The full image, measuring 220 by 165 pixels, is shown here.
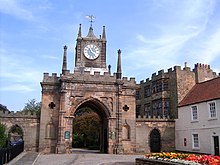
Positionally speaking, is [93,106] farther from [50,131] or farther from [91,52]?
[91,52]

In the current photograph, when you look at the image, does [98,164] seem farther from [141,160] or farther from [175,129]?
[175,129]

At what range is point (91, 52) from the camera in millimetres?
32094

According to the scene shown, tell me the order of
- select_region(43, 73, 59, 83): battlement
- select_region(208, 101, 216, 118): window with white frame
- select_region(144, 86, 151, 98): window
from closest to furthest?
select_region(208, 101, 216, 118): window with white frame → select_region(43, 73, 59, 83): battlement → select_region(144, 86, 151, 98): window

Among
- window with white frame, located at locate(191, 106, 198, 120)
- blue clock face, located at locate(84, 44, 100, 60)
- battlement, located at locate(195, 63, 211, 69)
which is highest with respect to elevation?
blue clock face, located at locate(84, 44, 100, 60)

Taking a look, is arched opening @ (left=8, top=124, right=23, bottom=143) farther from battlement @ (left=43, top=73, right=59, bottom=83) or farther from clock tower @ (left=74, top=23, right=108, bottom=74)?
clock tower @ (left=74, top=23, right=108, bottom=74)

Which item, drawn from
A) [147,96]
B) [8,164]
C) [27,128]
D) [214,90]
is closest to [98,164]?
[8,164]

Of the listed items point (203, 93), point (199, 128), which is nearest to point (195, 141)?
point (199, 128)

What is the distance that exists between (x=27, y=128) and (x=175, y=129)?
1660 cm

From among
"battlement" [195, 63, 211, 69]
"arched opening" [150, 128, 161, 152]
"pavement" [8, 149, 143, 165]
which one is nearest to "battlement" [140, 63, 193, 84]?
"battlement" [195, 63, 211, 69]

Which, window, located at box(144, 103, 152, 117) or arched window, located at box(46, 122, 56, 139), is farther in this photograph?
window, located at box(144, 103, 152, 117)

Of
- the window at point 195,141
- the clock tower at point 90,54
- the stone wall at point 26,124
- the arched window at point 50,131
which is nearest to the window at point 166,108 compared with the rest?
the window at point 195,141

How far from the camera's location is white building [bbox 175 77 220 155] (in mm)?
25000

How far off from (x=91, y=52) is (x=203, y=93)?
13698 millimetres

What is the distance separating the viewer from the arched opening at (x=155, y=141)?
30.7 meters
